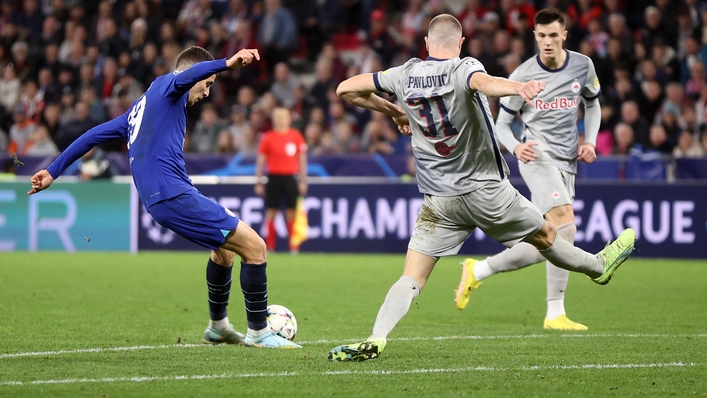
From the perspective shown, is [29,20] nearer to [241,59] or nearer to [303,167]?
[303,167]

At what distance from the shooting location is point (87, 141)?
6387mm

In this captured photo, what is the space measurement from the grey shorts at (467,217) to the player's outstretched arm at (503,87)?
78 centimetres

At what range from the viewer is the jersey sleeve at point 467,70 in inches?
226

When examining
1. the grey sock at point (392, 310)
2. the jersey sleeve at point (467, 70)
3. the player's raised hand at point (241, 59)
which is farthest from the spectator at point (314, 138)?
the player's raised hand at point (241, 59)

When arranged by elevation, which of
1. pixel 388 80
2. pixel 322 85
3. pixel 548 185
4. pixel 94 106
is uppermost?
pixel 322 85

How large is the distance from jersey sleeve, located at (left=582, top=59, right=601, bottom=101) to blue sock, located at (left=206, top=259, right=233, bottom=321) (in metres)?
3.24

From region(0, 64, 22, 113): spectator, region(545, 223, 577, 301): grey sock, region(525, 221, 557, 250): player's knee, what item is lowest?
region(545, 223, 577, 301): grey sock

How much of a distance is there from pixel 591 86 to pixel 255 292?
10.7 ft

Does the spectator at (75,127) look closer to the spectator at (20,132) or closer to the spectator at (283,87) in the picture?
the spectator at (20,132)

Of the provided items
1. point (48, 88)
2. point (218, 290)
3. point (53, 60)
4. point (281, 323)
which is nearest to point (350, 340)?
point (281, 323)

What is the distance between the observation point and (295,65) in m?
20.8

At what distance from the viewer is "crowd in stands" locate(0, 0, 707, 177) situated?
16.9 metres

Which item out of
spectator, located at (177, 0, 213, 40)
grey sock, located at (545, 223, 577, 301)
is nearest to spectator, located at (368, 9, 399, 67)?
spectator, located at (177, 0, 213, 40)

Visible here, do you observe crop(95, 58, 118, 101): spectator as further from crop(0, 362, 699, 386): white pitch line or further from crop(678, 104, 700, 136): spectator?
crop(0, 362, 699, 386): white pitch line
